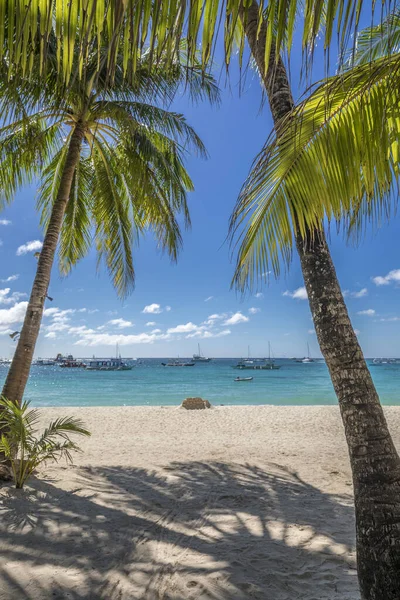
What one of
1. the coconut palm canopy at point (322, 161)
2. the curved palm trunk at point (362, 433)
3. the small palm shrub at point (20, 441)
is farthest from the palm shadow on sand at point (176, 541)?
the coconut palm canopy at point (322, 161)

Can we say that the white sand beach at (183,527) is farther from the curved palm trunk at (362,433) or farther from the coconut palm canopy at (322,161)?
the coconut palm canopy at (322,161)

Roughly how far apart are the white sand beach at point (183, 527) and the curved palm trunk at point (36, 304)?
1.42 metres

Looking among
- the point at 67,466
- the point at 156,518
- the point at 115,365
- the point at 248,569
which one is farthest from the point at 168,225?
the point at 115,365

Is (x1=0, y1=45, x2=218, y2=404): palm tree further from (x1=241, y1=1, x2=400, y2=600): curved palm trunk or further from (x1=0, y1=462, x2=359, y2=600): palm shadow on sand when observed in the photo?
(x1=241, y1=1, x2=400, y2=600): curved palm trunk

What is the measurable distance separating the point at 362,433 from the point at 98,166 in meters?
7.48

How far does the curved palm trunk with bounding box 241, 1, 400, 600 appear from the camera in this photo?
222 centimetres

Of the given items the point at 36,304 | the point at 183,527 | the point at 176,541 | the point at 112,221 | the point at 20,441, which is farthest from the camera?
the point at 112,221

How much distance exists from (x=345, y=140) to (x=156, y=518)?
166 inches

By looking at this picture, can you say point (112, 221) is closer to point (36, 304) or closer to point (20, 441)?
point (36, 304)

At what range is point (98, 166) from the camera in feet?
26.6

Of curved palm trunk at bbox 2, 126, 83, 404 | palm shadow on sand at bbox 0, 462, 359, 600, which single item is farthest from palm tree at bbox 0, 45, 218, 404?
palm shadow on sand at bbox 0, 462, 359, 600

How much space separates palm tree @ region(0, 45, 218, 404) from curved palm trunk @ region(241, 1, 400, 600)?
4136mm

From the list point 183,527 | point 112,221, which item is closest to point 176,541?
point 183,527

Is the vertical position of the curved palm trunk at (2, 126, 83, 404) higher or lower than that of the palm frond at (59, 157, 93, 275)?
lower
